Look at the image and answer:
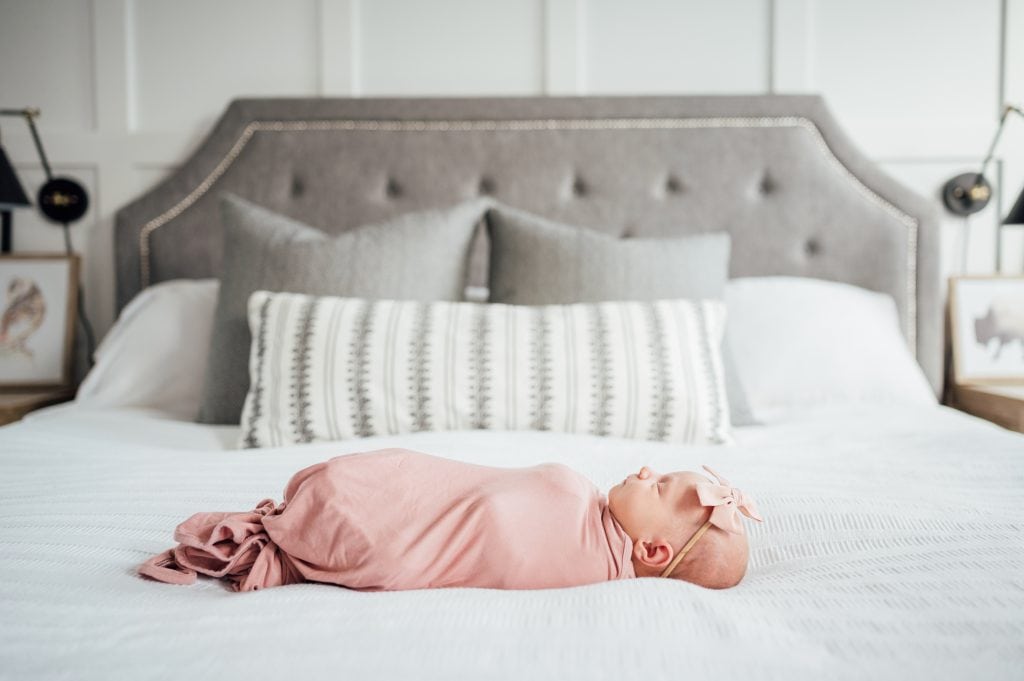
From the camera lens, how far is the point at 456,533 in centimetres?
68

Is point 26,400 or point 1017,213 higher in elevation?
point 1017,213

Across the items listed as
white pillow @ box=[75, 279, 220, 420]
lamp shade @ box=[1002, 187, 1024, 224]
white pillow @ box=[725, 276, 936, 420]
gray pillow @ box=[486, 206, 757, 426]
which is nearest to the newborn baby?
gray pillow @ box=[486, 206, 757, 426]

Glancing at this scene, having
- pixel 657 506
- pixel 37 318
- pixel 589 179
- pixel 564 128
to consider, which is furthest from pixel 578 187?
pixel 37 318

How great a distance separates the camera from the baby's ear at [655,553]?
0.71 meters

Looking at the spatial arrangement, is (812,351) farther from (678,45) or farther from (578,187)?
(678,45)

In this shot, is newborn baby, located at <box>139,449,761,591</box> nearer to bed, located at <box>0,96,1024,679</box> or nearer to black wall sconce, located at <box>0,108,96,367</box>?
bed, located at <box>0,96,1024,679</box>

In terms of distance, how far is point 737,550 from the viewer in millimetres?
711

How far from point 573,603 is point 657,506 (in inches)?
7.0

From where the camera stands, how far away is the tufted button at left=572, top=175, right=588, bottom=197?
6.56ft

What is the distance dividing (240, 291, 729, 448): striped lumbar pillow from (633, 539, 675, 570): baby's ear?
1.88 ft

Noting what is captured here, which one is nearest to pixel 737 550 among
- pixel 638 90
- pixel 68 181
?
pixel 638 90

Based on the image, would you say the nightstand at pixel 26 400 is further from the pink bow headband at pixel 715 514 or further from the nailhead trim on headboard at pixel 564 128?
the pink bow headband at pixel 715 514

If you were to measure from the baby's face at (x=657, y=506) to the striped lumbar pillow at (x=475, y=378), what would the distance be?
0.53 m

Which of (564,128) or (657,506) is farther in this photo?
(564,128)
